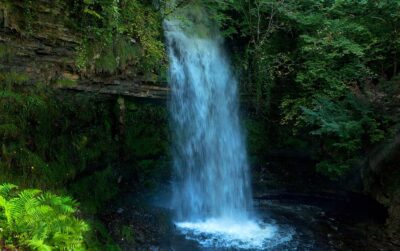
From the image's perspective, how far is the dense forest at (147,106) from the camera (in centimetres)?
695

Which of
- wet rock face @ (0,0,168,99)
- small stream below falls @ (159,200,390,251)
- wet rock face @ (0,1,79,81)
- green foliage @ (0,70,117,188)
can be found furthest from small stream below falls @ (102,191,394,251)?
wet rock face @ (0,1,79,81)

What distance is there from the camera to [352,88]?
10.3 m

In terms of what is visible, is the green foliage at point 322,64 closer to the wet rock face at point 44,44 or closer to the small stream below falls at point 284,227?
the small stream below falls at point 284,227

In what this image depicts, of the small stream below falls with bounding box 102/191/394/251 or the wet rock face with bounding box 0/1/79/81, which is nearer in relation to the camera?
the wet rock face with bounding box 0/1/79/81

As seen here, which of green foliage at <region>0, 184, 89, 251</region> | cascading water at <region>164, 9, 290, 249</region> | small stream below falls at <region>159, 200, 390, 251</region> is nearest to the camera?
green foliage at <region>0, 184, 89, 251</region>

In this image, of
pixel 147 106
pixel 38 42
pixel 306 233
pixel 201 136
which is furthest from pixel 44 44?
pixel 306 233

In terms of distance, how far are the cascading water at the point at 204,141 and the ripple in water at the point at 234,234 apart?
1.1 inches

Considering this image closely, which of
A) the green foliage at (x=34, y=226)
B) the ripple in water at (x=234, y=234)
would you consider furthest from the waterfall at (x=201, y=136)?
the green foliage at (x=34, y=226)

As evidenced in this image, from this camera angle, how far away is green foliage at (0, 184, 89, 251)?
13.7 feet

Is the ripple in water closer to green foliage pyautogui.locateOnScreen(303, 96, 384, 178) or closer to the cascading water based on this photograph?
the cascading water

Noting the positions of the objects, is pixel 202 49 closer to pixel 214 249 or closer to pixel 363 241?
pixel 214 249

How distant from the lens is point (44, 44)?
746 cm

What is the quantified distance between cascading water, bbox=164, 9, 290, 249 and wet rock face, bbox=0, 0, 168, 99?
8.91 ft

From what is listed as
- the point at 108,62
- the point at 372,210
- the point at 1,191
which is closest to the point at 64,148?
the point at 108,62
